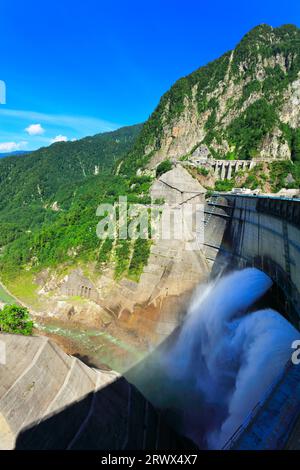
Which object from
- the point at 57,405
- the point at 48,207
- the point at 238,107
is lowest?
the point at 57,405

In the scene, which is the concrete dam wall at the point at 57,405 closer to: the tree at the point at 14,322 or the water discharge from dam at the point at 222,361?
the water discharge from dam at the point at 222,361

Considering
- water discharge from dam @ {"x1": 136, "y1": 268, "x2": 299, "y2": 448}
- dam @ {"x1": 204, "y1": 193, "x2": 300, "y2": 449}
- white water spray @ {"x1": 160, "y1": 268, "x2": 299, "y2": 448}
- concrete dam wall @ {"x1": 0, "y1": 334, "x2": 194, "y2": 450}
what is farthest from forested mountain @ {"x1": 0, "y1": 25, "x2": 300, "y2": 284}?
concrete dam wall @ {"x1": 0, "y1": 334, "x2": 194, "y2": 450}

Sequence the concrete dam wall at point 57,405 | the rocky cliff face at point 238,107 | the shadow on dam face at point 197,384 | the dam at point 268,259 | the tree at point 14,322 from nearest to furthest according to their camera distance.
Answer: the concrete dam wall at point 57,405
the dam at point 268,259
the shadow on dam face at point 197,384
the tree at point 14,322
the rocky cliff face at point 238,107

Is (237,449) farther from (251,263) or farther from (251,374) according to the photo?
(251,263)

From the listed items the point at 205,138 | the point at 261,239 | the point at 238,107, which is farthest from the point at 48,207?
the point at 261,239

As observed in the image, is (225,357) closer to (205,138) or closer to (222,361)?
(222,361)

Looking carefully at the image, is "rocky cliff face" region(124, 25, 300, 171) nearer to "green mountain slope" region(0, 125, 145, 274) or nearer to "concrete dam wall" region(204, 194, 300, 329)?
"green mountain slope" region(0, 125, 145, 274)

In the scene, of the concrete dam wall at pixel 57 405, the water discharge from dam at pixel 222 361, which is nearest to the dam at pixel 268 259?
the water discharge from dam at pixel 222 361
